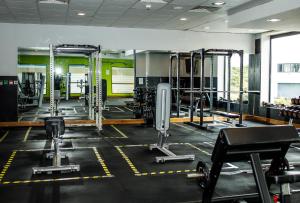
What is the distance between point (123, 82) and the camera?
18.5 meters

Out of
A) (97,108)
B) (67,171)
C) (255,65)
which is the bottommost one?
(67,171)

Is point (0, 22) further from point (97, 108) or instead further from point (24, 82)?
point (24, 82)

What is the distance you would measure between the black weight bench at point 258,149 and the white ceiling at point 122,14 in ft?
16.4

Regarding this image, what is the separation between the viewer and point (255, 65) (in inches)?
436

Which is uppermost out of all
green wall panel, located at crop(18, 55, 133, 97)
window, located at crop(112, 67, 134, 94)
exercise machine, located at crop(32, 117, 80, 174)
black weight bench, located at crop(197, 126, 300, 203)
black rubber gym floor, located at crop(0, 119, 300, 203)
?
green wall panel, located at crop(18, 55, 133, 97)

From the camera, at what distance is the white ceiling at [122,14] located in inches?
278

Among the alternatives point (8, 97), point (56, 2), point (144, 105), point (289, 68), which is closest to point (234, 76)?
point (289, 68)

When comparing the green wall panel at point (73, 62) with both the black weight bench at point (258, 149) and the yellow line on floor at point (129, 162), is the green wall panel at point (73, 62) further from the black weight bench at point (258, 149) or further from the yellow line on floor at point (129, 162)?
the black weight bench at point (258, 149)

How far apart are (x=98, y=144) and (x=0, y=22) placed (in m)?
4.71

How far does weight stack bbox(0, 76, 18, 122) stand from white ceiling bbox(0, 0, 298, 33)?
5.19ft

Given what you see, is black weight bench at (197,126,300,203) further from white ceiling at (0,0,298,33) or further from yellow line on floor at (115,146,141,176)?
white ceiling at (0,0,298,33)

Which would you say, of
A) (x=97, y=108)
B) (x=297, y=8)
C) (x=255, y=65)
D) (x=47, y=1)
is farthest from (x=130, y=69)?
(x=297, y=8)

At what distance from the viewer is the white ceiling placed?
707cm

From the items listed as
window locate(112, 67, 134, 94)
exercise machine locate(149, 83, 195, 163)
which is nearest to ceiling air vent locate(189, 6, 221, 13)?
exercise machine locate(149, 83, 195, 163)
